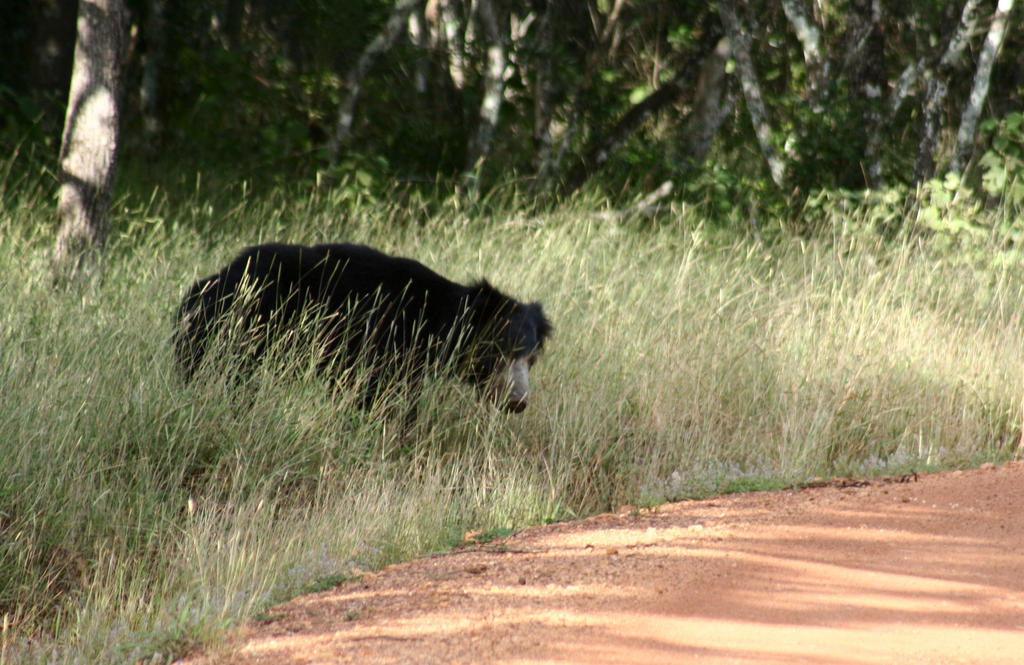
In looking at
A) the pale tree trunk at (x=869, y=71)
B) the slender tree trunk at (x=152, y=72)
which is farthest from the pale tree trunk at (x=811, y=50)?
the slender tree trunk at (x=152, y=72)

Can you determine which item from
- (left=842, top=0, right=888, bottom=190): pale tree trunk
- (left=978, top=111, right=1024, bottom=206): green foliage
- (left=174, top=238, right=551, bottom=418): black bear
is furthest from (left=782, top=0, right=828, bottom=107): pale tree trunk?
(left=174, top=238, right=551, bottom=418): black bear

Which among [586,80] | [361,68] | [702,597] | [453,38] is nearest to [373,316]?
[702,597]

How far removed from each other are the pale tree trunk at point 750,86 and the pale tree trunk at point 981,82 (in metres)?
1.69

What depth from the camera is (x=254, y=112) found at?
12211mm

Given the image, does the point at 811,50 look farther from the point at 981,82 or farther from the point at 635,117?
the point at 635,117

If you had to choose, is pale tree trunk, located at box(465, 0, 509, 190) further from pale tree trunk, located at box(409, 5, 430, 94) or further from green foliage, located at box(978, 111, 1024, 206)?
green foliage, located at box(978, 111, 1024, 206)

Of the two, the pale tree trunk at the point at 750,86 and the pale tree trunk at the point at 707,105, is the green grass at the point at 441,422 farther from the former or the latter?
the pale tree trunk at the point at 707,105

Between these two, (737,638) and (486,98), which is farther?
(486,98)

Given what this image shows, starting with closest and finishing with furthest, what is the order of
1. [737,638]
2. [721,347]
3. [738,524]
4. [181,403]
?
[737,638], [738,524], [181,403], [721,347]

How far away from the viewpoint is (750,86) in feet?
35.9

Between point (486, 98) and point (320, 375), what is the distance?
19.8ft

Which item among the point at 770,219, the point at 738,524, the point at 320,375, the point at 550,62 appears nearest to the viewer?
the point at 738,524

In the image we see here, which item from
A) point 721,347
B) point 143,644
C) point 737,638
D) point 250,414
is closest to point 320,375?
point 250,414

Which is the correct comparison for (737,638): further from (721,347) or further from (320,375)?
(721,347)
